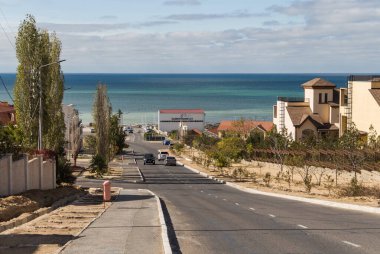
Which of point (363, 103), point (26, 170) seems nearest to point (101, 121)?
point (363, 103)

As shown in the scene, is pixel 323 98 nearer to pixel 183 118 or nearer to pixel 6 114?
pixel 6 114

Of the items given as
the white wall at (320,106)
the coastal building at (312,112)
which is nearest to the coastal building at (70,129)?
the coastal building at (312,112)

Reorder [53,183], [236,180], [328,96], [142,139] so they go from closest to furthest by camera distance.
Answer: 1. [53,183]
2. [236,180]
3. [328,96]
4. [142,139]

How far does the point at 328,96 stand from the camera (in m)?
79.6

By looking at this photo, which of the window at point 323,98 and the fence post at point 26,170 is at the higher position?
the window at point 323,98

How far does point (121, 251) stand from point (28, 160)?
15194 mm

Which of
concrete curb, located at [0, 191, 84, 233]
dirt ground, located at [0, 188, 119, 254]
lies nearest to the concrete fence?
concrete curb, located at [0, 191, 84, 233]

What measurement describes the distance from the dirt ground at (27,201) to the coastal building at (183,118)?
119m

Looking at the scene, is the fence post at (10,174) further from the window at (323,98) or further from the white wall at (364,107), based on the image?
the window at (323,98)

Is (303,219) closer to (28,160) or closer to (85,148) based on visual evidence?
(28,160)

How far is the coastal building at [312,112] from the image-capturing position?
2965 inches

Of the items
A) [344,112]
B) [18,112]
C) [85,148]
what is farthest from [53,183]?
[85,148]

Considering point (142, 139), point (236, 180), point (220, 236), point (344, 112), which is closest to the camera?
point (220, 236)

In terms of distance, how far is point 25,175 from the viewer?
89.5 ft
